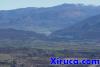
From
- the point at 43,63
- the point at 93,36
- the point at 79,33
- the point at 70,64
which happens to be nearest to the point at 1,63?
the point at 43,63

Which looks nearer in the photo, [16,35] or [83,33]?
[16,35]

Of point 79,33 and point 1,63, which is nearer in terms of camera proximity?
point 1,63

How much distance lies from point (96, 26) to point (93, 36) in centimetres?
1501

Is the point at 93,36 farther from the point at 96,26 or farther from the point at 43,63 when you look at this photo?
the point at 43,63

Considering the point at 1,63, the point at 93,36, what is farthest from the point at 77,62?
the point at 93,36

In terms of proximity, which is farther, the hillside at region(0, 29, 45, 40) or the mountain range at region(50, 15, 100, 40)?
the hillside at region(0, 29, 45, 40)

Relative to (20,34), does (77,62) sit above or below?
below

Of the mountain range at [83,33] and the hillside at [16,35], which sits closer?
the mountain range at [83,33]

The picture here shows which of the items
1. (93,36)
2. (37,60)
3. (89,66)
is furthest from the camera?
(93,36)

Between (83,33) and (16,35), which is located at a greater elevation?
(83,33)

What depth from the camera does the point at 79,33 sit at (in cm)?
14025

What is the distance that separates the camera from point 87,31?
13750cm

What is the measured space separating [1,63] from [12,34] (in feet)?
251

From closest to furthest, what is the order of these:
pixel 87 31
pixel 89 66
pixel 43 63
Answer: pixel 89 66 < pixel 43 63 < pixel 87 31
